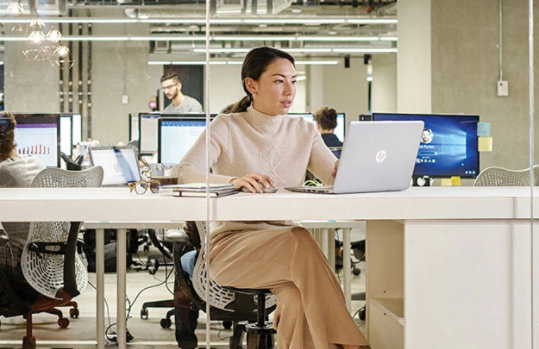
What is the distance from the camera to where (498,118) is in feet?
16.6

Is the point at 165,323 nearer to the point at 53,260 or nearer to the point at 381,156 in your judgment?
the point at 53,260

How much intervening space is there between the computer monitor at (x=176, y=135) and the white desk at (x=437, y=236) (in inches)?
93.1

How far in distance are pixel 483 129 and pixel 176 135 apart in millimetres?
1744

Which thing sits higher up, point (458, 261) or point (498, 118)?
point (498, 118)

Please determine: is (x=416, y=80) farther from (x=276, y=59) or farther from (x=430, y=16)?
(x=276, y=59)

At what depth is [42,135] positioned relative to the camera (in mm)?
4844

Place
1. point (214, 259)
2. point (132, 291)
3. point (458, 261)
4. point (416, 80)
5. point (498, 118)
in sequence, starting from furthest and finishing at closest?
point (416, 80) < point (498, 118) < point (132, 291) < point (214, 259) < point (458, 261)

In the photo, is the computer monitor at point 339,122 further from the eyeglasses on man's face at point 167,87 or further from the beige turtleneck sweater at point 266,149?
the beige turtleneck sweater at point 266,149

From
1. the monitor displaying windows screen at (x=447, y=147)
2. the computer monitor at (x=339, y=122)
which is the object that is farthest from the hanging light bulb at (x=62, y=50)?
the monitor displaying windows screen at (x=447, y=147)

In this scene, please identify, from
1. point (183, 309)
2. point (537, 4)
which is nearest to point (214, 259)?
point (183, 309)

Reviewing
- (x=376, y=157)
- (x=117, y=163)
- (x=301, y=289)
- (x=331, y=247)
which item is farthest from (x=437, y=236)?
(x=117, y=163)

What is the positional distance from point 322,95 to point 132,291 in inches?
102

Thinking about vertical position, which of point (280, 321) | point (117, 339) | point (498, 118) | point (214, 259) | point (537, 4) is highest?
point (537, 4)

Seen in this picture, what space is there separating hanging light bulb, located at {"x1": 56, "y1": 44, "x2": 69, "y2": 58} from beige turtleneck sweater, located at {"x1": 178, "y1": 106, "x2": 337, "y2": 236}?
270cm
